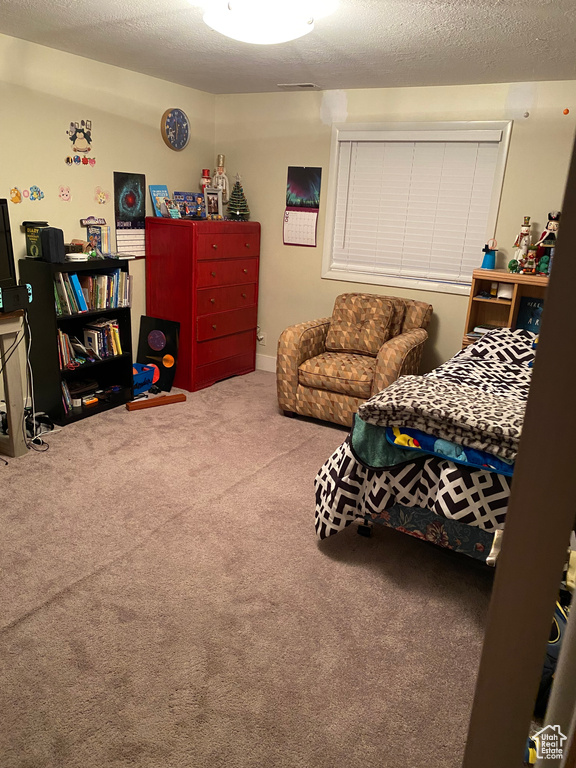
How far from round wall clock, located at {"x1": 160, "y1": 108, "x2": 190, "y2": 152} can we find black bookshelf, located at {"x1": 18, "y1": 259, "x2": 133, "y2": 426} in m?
1.16

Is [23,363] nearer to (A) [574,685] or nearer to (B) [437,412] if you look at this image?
(B) [437,412]

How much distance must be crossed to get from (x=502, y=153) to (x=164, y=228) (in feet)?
8.19

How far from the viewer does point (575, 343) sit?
486mm

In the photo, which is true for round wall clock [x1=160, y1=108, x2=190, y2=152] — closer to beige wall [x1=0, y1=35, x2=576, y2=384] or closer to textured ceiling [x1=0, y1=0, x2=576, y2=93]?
beige wall [x1=0, y1=35, x2=576, y2=384]

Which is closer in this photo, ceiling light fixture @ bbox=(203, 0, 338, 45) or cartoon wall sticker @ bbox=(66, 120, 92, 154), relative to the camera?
ceiling light fixture @ bbox=(203, 0, 338, 45)

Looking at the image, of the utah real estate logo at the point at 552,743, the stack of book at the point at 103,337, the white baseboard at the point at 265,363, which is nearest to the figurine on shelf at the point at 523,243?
the white baseboard at the point at 265,363

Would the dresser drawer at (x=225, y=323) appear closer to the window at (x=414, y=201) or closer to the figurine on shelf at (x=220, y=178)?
the window at (x=414, y=201)

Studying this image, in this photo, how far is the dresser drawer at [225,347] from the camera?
4.61 meters

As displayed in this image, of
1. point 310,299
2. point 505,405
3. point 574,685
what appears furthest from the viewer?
point 310,299

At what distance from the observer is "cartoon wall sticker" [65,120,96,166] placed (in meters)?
3.87

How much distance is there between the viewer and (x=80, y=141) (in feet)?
12.9

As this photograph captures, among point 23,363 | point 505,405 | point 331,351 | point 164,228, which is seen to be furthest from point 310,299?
point 505,405

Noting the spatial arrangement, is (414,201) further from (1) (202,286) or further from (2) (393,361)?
(1) (202,286)

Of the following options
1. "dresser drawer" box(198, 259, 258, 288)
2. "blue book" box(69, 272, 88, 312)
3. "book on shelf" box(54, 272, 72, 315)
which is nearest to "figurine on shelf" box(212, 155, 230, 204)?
"dresser drawer" box(198, 259, 258, 288)
